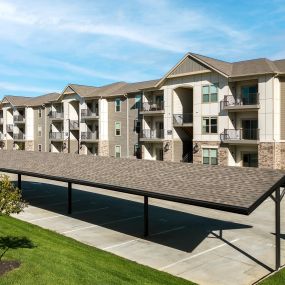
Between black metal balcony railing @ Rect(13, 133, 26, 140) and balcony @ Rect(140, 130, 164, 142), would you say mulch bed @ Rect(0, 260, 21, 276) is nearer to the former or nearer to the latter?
balcony @ Rect(140, 130, 164, 142)

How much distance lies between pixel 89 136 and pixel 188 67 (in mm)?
20655

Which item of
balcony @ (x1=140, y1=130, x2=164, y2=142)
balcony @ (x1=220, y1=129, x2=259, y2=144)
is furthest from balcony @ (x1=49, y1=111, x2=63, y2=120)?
balcony @ (x1=220, y1=129, x2=259, y2=144)

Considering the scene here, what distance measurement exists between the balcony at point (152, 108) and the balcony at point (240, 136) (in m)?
9.32

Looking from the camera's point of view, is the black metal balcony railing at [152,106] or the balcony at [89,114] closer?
the black metal balcony railing at [152,106]

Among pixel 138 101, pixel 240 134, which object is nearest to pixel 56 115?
pixel 138 101

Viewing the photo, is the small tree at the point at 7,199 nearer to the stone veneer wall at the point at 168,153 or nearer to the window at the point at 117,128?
the stone veneer wall at the point at 168,153

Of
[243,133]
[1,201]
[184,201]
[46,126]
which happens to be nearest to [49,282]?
[1,201]

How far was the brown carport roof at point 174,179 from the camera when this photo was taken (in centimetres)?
1416

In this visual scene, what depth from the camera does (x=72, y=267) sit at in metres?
12.8

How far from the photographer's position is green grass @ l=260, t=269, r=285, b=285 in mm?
12797

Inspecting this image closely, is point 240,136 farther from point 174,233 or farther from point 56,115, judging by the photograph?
point 56,115

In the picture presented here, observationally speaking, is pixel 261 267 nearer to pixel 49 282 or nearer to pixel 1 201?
pixel 49 282

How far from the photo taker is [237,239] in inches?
733

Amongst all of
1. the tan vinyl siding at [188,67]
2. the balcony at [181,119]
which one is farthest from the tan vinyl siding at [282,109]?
the balcony at [181,119]
